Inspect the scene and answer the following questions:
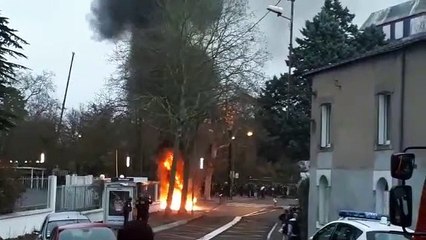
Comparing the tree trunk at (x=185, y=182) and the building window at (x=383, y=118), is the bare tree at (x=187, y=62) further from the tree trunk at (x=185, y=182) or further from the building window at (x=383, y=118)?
the building window at (x=383, y=118)

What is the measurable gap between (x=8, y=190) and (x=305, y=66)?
1891 cm

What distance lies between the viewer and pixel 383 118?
24.4 meters

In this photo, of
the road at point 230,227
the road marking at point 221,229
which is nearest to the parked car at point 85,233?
the road at point 230,227

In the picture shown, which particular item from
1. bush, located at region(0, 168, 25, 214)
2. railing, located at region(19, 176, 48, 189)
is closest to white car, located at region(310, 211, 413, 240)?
A: bush, located at region(0, 168, 25, 214)

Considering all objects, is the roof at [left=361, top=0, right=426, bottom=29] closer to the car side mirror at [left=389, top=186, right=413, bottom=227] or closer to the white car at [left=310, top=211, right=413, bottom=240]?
the white car at [left=310, top=211, right=413, bottom=240]

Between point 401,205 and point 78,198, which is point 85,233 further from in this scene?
point 78,198

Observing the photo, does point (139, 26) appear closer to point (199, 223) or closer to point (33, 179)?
point (199, 223)

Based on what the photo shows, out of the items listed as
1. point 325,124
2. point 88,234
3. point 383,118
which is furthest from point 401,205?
point 325,124

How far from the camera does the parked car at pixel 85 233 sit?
14961 mm

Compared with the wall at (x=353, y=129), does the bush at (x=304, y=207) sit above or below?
below

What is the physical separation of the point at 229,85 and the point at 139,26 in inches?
285

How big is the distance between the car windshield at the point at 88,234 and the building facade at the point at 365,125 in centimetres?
869

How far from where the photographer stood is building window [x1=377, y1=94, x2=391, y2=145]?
24.3 m

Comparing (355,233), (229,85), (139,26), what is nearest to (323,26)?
(229,85)
